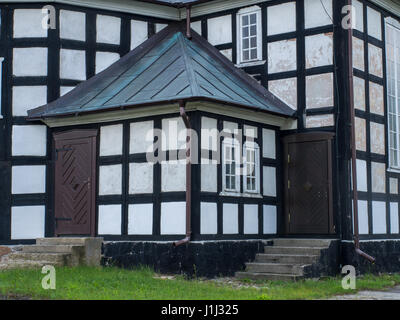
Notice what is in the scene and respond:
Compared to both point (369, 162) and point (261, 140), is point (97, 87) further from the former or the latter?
point (369, 162)

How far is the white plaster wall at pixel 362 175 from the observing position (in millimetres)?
14109

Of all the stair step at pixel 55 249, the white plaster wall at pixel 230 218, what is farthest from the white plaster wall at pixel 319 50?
the stair step at pixel 55 249

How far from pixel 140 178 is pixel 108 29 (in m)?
3.94

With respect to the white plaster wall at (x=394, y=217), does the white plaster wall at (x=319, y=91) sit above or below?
above

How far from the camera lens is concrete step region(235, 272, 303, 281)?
490 inches

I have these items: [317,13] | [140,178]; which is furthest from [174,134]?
[317,13]

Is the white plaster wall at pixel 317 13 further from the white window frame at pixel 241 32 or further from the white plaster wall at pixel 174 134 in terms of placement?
the white plaster wall at pixel 174 134

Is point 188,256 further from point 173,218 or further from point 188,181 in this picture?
point 188,181

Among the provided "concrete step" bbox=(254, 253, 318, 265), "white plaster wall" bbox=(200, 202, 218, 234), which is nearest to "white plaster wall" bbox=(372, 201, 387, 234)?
"concrete step" bbox=(254, 253, 318, 265)

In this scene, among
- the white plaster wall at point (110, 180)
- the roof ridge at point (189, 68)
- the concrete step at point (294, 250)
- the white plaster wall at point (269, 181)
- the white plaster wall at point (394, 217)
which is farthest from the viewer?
the white plaster wall at point (394, 217)

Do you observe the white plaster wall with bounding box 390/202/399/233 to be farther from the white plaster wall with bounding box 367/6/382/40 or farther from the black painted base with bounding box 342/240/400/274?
the white plaster wall with bounding box 367/6/382/40

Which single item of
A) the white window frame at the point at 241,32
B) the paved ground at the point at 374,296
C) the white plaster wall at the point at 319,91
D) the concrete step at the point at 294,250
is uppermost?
the white window frame at the point at 241,32

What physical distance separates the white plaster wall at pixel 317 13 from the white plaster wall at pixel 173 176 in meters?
4.06
